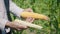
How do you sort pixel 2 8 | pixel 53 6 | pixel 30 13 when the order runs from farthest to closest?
pixel 53 6 → pixel 30 13 → pixel 2 8

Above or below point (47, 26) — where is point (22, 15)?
above

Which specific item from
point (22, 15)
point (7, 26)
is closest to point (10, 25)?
point (7, 26)

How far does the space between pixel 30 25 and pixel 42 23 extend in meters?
0.60

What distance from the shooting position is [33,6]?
6.97ft

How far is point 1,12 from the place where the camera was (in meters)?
1.48

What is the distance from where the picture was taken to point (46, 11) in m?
2.15

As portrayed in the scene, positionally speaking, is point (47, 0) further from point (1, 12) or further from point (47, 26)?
point (1, 12)

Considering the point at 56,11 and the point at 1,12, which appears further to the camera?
the point at 56,11

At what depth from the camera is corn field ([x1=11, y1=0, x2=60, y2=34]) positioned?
6.55ft

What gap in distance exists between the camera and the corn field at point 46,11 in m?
2.00

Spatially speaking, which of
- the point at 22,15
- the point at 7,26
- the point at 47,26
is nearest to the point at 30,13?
the point at 22,15

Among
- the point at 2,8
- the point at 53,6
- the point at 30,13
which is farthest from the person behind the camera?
the point at 53,6

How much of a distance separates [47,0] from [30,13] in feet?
1.89

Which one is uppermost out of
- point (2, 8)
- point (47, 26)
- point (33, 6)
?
point (2, 8)
